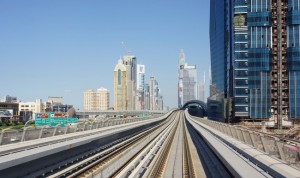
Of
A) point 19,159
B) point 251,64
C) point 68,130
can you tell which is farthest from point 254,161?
point 251,64

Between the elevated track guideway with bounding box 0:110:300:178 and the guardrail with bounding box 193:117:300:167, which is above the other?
the guardrail with bounding box 193:117:300:167

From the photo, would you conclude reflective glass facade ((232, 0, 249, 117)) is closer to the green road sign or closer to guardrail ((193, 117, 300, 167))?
the green road sign

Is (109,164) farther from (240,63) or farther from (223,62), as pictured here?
(223,62)

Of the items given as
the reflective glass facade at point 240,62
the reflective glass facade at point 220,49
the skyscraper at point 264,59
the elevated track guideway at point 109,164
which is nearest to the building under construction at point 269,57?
the skyscraper at point 264,59

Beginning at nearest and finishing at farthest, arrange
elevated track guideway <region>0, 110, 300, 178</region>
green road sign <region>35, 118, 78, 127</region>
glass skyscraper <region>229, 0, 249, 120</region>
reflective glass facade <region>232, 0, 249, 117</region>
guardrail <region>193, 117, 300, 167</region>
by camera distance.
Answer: guardrail <region>193, 117, 300, 167</region>, elevated track guideway <region>0, 110, 300, 178</region>, green road sign <region>35, 118, 78, 127</region>, reflective glass facade <region>232, 0, 249, 117</region>, glass skyscraper <region>229, 0, 249, 120</region>

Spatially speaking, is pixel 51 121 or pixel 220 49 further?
pixel 220 49

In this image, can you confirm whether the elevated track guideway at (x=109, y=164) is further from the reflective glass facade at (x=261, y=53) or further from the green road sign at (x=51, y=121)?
the reflective glass facade at (x=261, y=53)

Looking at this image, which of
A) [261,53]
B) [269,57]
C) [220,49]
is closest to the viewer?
[269,57]

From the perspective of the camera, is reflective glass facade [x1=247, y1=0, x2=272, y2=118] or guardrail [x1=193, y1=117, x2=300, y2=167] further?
reflective glass facade [x1=247, y1=0, x2=272, y2=118]

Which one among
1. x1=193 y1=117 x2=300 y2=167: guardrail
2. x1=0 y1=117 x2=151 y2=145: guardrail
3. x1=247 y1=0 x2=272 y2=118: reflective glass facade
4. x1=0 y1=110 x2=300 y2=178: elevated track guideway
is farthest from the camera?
x1=247 y1=0 x2=272 y2=118: reflective glass facade

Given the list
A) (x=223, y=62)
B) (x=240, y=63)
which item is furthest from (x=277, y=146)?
(x=223, y=62)

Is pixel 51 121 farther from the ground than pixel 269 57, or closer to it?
closer to it

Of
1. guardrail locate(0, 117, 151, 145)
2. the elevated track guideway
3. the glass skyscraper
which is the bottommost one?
the elevated track guideway

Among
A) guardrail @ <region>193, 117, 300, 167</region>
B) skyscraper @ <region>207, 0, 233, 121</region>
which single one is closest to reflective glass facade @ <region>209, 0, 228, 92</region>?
skyscraper @ <region>207, 0, 233, 121</region>
